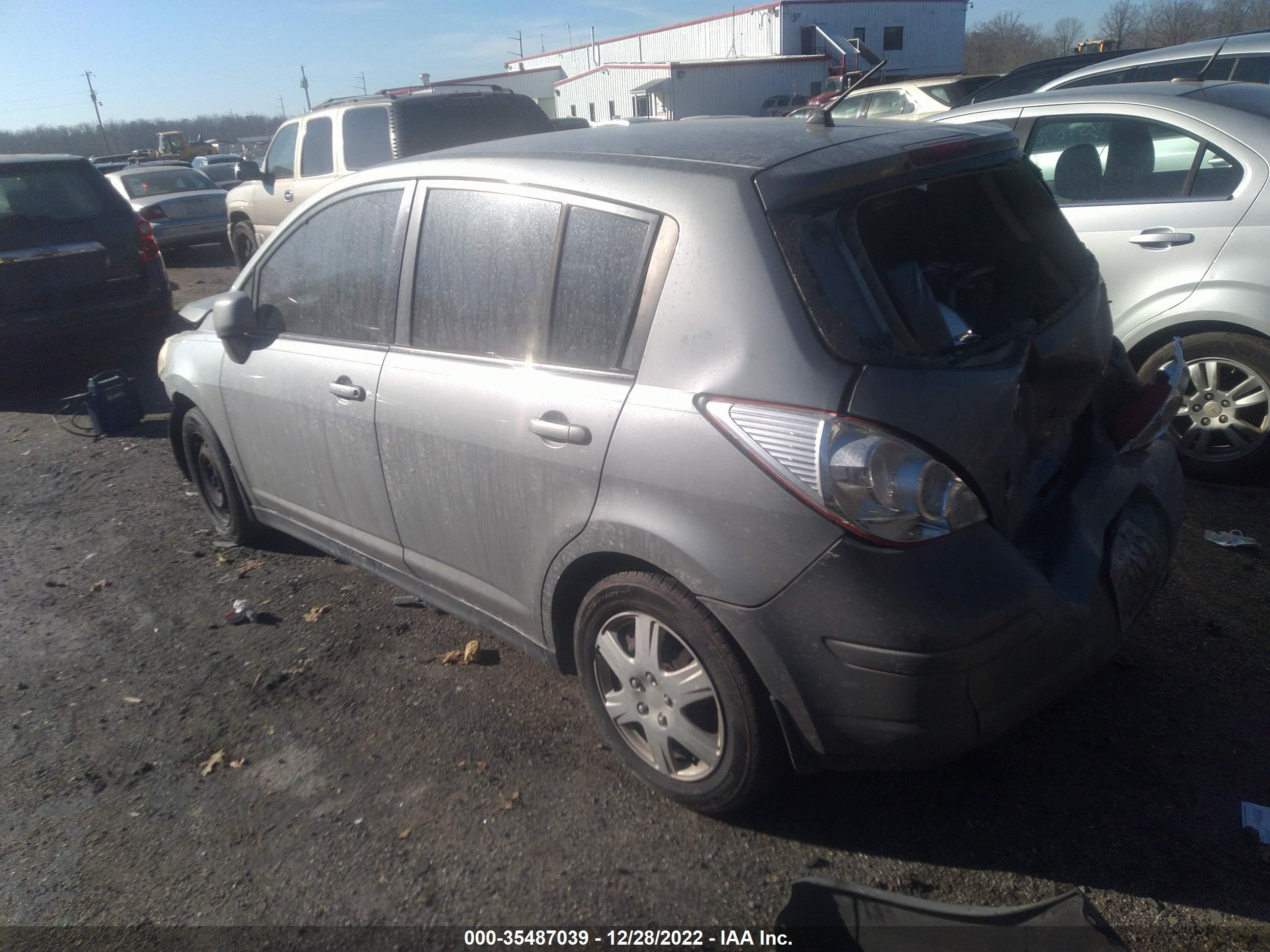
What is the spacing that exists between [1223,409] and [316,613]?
4.39 m

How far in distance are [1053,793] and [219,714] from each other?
9.45 ft

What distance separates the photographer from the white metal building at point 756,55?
40.0 metres

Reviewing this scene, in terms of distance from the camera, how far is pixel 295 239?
151 inches

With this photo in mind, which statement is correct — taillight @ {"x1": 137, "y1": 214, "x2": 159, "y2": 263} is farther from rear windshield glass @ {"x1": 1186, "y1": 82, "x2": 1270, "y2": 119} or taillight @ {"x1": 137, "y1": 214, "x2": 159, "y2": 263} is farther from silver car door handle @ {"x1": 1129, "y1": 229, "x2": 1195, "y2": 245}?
rear windshield glass @ {"x1": 1186, "y1": 82, "x2": 1270, "y2": 119}

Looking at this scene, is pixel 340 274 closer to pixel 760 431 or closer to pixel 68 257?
pixel 760 431

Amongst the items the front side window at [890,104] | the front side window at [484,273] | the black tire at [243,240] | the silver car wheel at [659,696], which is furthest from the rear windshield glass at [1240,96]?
the black tire at [243,240]

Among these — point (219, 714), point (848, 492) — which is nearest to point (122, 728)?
point (219, 714)

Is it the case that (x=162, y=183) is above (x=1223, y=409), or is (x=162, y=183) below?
above

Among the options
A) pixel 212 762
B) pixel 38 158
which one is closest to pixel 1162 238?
pixel 212 762

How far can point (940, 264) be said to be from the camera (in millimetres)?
2635

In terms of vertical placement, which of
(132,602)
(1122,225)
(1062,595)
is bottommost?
(132,602)

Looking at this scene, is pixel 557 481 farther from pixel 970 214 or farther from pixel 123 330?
pixel 123 330

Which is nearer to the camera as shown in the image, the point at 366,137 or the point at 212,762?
the point at 212,762

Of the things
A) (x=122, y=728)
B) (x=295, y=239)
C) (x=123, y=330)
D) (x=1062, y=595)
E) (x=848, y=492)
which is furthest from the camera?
(x=123, y=330)
